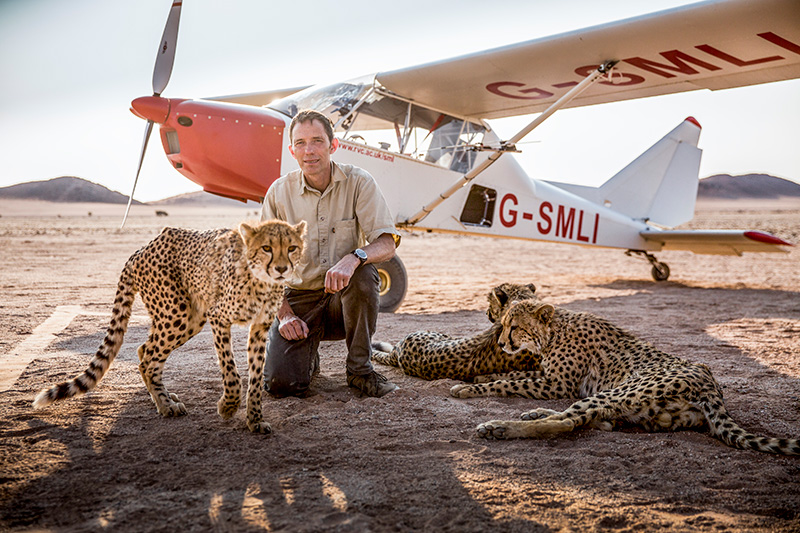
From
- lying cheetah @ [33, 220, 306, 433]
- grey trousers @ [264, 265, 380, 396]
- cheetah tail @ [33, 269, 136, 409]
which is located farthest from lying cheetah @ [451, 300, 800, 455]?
cheetah tail @ [33, 269, 136, 409]

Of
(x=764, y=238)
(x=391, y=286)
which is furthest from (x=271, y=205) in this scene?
(x=764, y=238)

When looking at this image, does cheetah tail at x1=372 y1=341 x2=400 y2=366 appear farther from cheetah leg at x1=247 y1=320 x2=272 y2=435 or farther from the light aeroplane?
the light aeroplane

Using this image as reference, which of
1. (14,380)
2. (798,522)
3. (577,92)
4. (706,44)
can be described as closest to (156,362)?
(14,380)

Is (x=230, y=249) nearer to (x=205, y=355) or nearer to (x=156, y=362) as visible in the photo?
(x=156, y=362)

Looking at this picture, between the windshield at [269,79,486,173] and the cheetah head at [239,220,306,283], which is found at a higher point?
the windshield at [269,79,486,173]

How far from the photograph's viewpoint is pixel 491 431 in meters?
2.94

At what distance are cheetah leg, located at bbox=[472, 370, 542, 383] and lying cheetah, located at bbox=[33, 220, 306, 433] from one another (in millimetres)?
1631

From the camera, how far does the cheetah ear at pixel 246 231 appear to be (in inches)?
111

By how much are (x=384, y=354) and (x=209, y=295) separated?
1.91 meters

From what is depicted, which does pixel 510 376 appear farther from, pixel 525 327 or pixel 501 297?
pixel 501 297

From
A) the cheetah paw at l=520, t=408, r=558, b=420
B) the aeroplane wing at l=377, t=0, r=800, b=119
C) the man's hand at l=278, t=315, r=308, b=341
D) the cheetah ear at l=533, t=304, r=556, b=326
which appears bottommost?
the cheetah paw at l=520, t=408, r=558, b=420

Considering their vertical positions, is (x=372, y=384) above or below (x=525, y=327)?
below

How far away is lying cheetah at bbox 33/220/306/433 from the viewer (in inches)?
114

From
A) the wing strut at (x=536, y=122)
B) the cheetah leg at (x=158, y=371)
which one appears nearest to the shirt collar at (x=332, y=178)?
the cheetah leg at (x=158, y=371)
